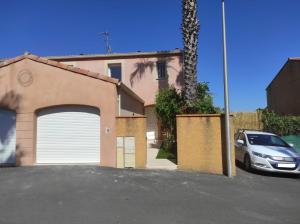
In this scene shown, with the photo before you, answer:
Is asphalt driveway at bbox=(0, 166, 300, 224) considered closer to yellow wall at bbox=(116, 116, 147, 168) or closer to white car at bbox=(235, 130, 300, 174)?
white car at bbox=(235, 130, 300, 174)

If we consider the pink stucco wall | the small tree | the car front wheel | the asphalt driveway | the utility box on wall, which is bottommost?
the asphalt driveway

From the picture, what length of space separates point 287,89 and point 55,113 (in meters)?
18.7

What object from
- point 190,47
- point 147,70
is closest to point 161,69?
point 147,70

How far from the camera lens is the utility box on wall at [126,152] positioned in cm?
1307

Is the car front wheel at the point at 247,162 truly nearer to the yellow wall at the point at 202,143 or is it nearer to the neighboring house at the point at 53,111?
the yellow wall at the point at 202,143

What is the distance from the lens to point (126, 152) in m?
13.1

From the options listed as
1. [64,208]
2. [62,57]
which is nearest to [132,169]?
[64,208]

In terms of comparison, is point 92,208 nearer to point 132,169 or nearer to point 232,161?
point 132,169

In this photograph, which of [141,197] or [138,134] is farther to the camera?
[138,134]

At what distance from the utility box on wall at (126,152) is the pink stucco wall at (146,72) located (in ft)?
32.4

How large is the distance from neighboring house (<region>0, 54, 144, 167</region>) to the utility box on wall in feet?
2.42

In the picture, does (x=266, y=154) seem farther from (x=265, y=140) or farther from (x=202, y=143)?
(x=202, y=143)

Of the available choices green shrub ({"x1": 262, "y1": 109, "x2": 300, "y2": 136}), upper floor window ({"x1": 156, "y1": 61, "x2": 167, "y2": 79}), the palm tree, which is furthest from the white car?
upper floor window ({"x1": 156, "y1": 61, "x2": 167, "y2": 79})

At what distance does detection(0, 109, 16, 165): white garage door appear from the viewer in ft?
45.7
